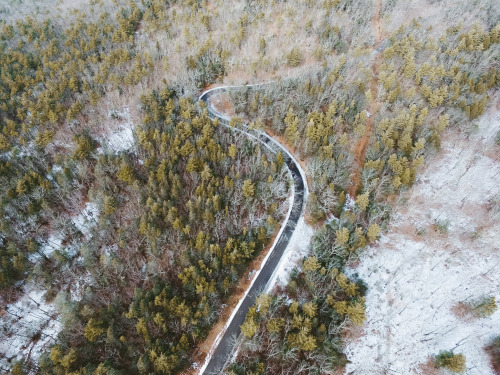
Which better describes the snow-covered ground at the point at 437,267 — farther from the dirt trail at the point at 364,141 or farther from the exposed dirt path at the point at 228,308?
the exposed dirt path at the point at 228,308

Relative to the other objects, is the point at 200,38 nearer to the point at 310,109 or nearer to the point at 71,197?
the point at 310,109

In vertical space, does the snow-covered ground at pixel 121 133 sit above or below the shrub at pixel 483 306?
above

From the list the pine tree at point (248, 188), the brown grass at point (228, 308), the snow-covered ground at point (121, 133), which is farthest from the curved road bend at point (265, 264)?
the snow-covered ground at point (121, 133)

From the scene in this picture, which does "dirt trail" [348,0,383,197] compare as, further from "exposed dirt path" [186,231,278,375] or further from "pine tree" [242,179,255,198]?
"exposed dirt path" [186,231,278,375]

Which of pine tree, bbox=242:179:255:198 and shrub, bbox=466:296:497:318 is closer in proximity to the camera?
shrub, bbox=466:296:497:318

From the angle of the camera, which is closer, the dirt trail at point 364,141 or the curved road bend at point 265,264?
the curved road bend at point 265,264

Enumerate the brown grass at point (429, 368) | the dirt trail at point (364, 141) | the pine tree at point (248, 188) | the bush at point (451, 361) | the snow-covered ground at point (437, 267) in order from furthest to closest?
1. the dirt trail at point (364, 141)
2. the pine tree at point (248, 188)
3. the snow-covered ground at point (437, 267)
4. the brown grass at point (429, 368)
5. the bush at point (451, 361)

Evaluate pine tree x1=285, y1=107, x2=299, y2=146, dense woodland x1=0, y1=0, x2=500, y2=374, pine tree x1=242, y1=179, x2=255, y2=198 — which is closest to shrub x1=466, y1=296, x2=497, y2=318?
dense woodland x1=0, y1=0, x2=500, y2=374

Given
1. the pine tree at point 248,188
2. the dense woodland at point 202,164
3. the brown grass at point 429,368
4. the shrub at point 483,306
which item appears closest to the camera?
the brown grass at point 429,368
